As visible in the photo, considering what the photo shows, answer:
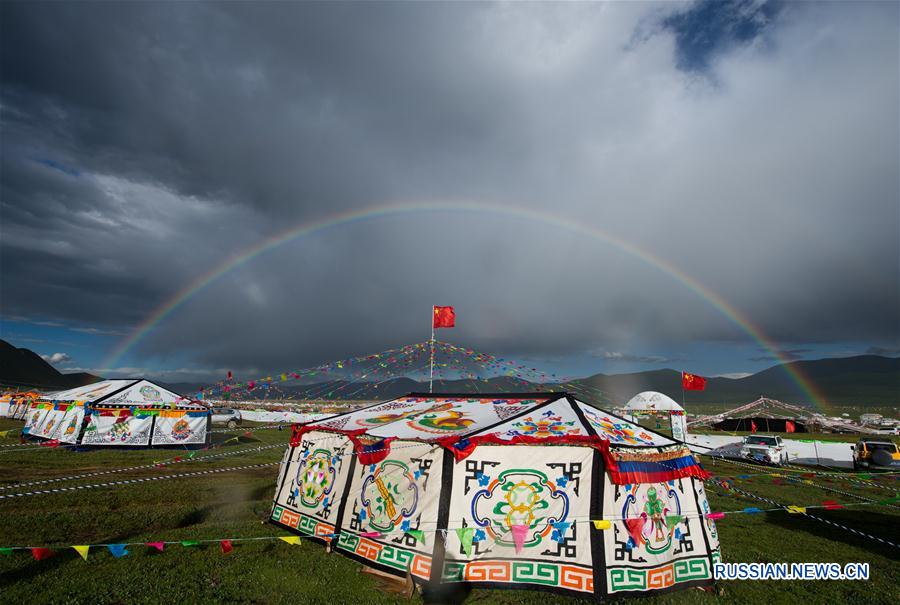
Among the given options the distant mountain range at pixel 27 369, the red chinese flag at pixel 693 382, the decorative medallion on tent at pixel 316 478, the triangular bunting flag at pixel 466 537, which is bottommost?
the triangular bunting flag at pixel 466 537

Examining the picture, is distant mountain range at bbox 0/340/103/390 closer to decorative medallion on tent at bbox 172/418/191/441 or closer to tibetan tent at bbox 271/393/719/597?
decorative medallion on tent at bbox 172/418/191/441

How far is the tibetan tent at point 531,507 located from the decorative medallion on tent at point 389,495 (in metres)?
0.02

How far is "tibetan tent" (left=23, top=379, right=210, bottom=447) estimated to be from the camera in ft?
69.7

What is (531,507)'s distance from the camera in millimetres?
6953

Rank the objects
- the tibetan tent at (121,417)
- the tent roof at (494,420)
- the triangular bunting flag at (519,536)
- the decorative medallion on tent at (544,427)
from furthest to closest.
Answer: the tibetan tent at (121,417)
the tent roof at (494,420)
the decorative medallion on tent at (544,427)
the triangular bunting flag at (519,536)

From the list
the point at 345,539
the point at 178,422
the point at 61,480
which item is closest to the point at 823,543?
the point at 345,539

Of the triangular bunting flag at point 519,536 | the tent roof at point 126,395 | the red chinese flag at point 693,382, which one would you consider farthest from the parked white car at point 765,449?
the tent roof at point 126,395

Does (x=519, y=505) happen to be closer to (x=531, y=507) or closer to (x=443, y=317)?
(x=531, y=507)

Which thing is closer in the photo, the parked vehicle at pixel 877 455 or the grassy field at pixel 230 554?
the grassy field at pixel 230 554

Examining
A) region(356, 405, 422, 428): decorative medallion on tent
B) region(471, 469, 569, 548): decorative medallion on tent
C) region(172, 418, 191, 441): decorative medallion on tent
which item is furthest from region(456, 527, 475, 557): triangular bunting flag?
region(172, 418, 191, 441): decorative medallion on tent

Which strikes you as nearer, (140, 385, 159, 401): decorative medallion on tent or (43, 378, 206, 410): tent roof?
(43, 378, 206, 410): tent roof

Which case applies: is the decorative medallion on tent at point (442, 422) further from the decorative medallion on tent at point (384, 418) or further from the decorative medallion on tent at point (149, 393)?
the decorative medallion on tent at point (149, 393)

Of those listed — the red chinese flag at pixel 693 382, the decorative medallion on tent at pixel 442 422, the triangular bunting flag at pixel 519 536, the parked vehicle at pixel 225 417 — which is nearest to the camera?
the triangular bunting flag at pixel 519 536

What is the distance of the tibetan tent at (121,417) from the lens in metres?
21.2
